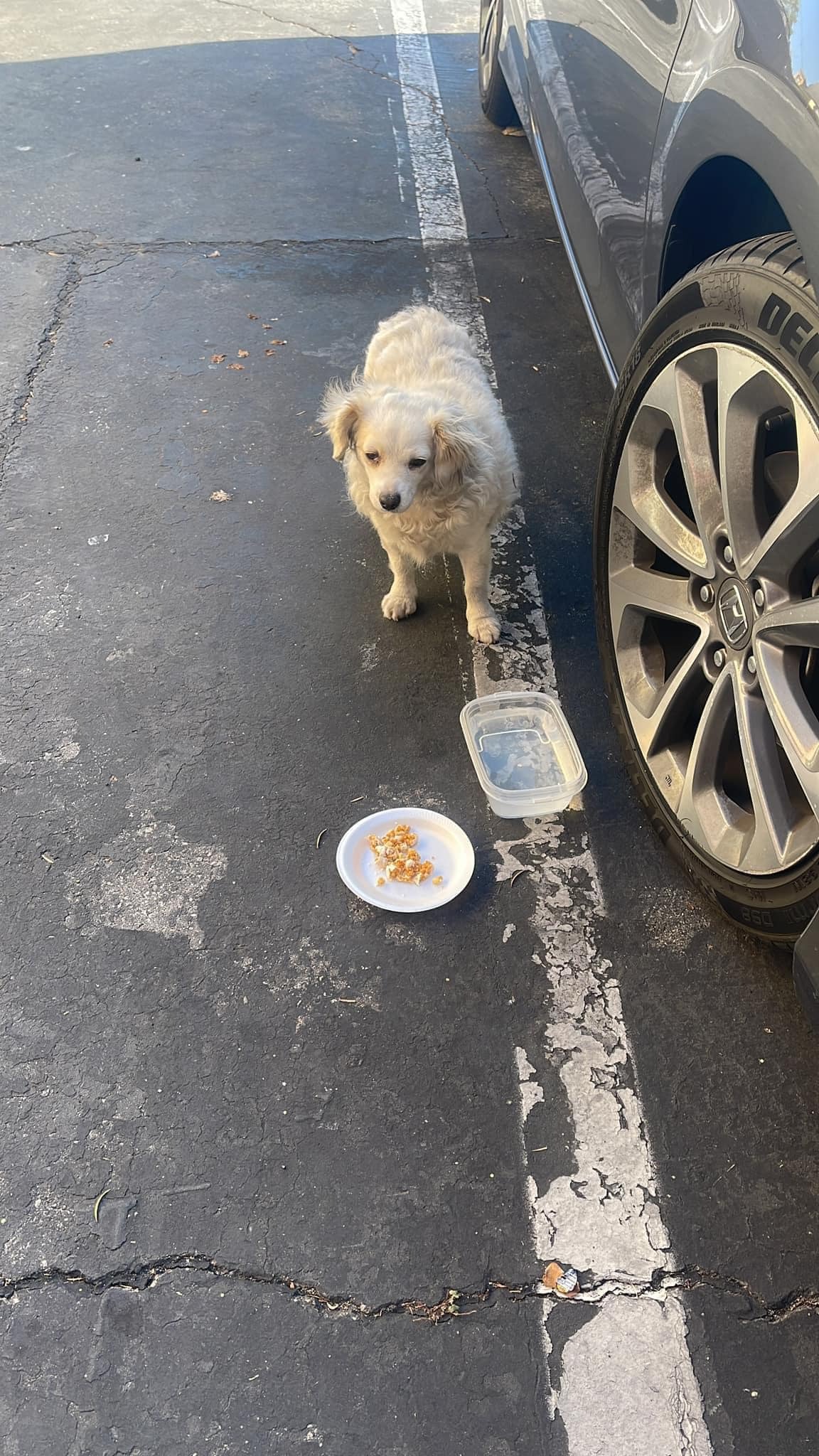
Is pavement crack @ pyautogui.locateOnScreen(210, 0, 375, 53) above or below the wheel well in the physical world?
below

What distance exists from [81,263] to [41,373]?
1.25m

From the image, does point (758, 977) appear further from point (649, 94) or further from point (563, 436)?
point (563, 436)

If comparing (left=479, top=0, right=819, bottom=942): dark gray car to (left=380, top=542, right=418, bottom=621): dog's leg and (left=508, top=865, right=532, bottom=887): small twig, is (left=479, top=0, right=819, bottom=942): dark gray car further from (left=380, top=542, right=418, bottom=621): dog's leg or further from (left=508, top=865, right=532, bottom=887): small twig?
(left=380, top=542, right=418, bottom=621): dog's leg

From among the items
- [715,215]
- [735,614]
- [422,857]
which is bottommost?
[422,857]

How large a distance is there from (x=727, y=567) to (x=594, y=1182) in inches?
56.4

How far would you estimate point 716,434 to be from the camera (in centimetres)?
213

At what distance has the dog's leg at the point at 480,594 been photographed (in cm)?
326

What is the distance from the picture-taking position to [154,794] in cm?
289

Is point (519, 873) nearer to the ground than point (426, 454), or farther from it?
nearer to the ground

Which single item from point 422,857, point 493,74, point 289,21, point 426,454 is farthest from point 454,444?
point 289,21

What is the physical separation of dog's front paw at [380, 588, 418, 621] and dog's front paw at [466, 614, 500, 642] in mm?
Answer: 248

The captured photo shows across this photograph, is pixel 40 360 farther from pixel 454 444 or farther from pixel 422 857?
pixel 422 857

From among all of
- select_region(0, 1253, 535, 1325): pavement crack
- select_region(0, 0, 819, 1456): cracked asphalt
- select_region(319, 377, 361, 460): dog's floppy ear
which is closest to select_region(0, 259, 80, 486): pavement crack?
select_region(0, 0, 819, 1456): cracked asphalt

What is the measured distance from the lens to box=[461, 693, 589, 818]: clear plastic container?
2799mm
